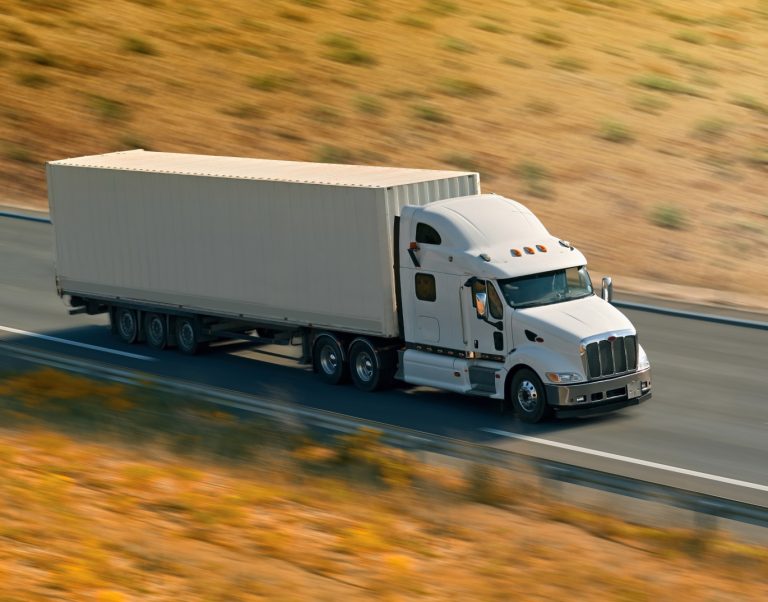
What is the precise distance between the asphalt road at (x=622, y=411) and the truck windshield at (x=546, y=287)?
183cm

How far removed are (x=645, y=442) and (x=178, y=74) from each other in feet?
104

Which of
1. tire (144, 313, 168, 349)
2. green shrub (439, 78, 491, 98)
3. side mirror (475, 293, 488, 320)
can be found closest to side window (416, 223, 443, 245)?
side mirror (475, 293, 488, 320)

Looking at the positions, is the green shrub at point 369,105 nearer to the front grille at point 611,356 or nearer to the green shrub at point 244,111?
the green shrub at point 244,111

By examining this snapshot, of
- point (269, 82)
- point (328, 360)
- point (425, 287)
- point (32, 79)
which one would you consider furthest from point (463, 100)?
point (425, 287)

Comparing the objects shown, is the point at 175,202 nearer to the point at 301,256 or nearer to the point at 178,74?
the point at 301,256

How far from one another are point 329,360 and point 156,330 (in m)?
4.23

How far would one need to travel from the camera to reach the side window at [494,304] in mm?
19969

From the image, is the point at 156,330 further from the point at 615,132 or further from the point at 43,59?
the point at 43,59

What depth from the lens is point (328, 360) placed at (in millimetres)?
22109

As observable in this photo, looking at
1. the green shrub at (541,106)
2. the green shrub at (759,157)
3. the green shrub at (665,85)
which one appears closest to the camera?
the green shrub at (759,157)

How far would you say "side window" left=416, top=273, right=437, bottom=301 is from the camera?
20609mm

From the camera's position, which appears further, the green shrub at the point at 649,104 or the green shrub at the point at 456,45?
the green shrub at the point at 456,45

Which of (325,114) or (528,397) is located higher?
(325,114)

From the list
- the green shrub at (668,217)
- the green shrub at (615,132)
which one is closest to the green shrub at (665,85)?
the green shrub at (615,132)
